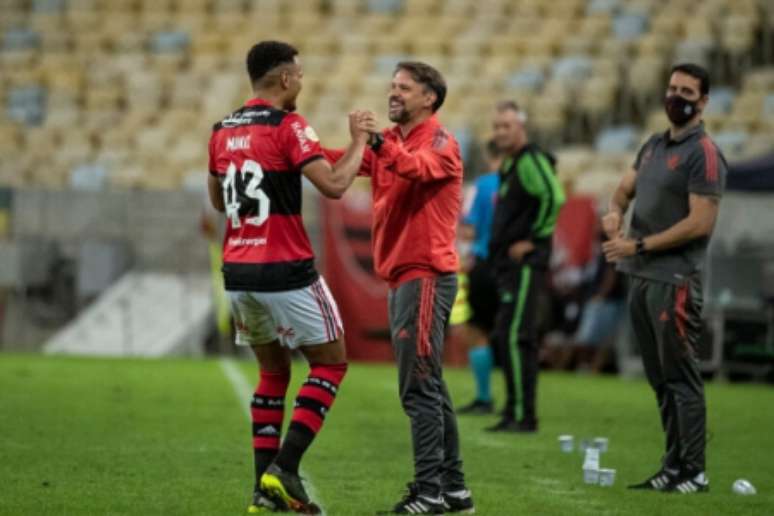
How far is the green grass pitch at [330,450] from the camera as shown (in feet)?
26.6

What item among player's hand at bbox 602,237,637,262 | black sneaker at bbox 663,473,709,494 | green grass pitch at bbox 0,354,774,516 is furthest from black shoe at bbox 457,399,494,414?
player's hand at bbox 602,237,637,262

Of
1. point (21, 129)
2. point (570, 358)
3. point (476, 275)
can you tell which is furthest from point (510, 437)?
point (21, 129)

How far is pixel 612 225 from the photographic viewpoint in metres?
8.90

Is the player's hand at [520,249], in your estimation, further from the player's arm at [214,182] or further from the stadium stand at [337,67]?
the stadium stand at [337,67]

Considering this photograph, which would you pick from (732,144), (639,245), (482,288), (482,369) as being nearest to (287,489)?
(639,245)

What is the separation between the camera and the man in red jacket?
7672mm

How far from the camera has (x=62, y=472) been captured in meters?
8.91

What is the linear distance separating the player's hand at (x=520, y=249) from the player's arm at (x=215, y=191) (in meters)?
4.42

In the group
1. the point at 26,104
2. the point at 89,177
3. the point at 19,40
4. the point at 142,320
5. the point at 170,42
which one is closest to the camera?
the point at 142,320

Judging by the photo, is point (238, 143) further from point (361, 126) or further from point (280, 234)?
point (361, 126)

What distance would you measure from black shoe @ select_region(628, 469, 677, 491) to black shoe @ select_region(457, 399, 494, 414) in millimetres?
4639

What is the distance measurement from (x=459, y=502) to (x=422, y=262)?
1.13 meters

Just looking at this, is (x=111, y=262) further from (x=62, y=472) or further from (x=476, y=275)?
(x=62, y=472)

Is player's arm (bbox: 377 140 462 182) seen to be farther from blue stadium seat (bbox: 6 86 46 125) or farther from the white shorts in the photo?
blue stadium seat (bbox: 6 86 46 125)
